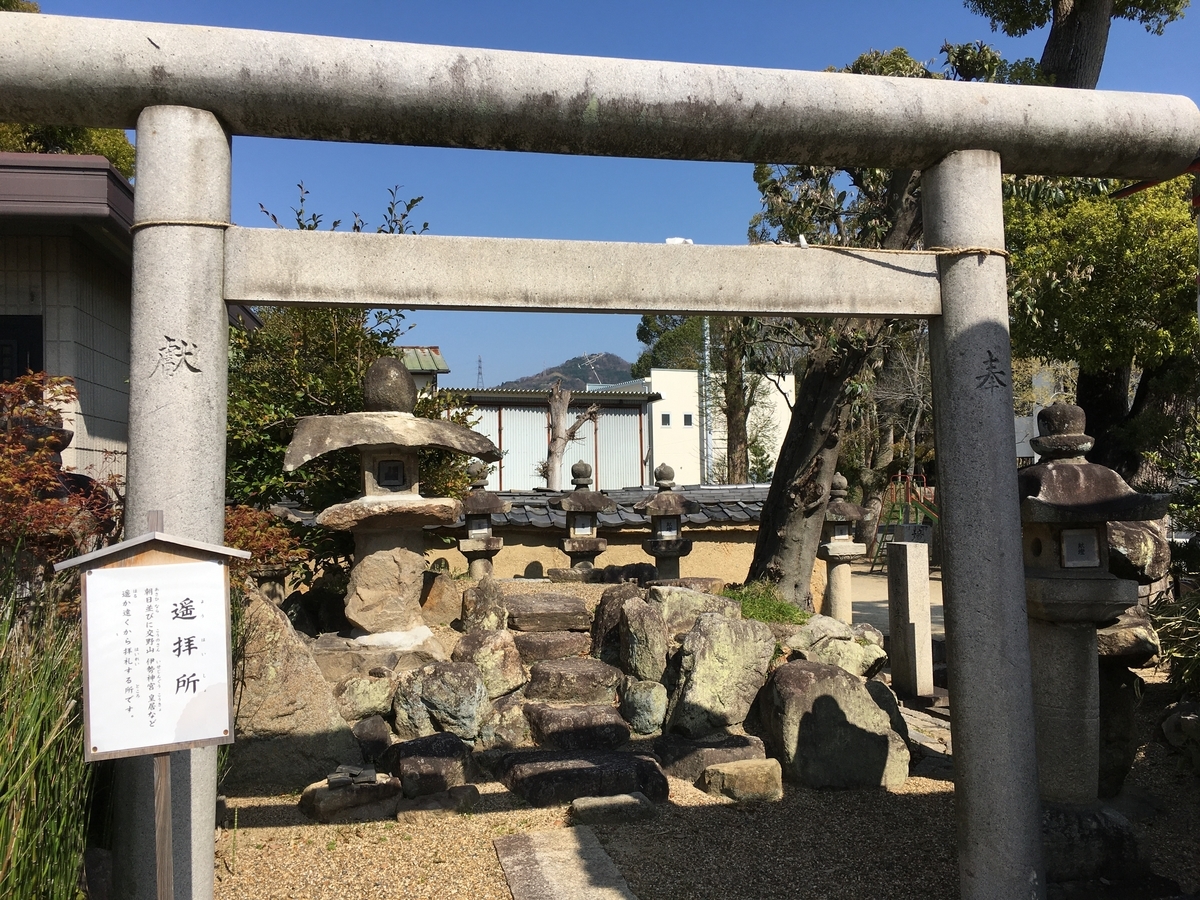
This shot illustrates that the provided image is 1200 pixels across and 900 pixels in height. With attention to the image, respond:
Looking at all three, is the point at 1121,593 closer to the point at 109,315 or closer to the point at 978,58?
the point at 978,58

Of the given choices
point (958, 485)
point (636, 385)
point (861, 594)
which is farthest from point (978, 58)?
point (636, 385)

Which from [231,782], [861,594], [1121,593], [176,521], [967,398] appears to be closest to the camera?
[176,521]

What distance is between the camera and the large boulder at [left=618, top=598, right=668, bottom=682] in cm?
709

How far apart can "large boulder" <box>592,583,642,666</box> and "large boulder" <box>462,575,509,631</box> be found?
0.88m

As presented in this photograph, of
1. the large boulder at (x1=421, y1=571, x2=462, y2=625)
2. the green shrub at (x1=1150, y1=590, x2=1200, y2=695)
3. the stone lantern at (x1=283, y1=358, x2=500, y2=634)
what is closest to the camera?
the green shrub at (x1=1150, y1=590, x2=1200, y2=695)

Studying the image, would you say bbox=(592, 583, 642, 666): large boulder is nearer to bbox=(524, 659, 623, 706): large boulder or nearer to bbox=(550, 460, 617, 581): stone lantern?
bbox=(524, 659, 623, 706): large boulder

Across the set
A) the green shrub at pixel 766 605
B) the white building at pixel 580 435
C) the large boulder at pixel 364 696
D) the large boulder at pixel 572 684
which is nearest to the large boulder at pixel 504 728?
the large boulder at pixel 572 684

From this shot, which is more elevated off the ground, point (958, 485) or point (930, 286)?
point (930, 286)

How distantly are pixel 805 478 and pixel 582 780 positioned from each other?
465cm

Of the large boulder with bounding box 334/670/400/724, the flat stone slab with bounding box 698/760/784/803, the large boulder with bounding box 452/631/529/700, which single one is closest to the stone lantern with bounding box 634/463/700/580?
the large boulder with bounding box 452/631/529/700

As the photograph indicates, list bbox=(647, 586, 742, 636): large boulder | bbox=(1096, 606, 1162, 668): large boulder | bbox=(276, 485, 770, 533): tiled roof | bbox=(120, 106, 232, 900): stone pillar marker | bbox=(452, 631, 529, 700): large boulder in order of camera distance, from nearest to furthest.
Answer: bbox=(120, 106, 232, 900): stone pillar marker
bbox=(1096, 606, 1162, 668): large boulder
bbox=(452, 631, 529, 700): large boulder
bbox=(647, 586, 742, 636): large boulder
bbox=(276, 485, 770, 533): tiled roof

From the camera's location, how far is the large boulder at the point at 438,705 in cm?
616

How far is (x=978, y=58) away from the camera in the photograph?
8438 mm

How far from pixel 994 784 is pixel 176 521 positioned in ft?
11.5
